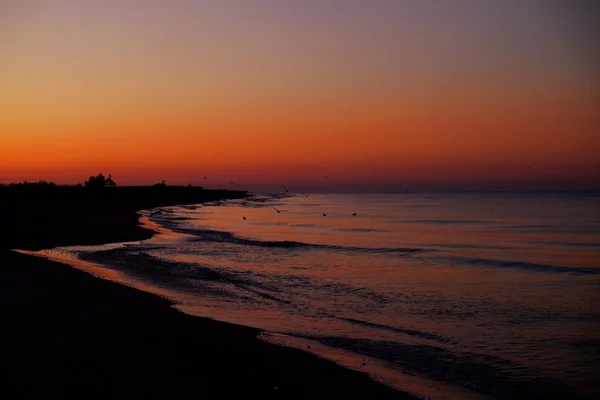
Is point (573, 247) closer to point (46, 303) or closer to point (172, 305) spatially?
point (172, 305)

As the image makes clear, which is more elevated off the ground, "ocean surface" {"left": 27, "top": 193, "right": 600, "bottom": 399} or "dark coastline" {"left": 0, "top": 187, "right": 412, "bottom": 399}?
"dark coastline" {"left": 0, "top": 187, "right": 412, "bottom": 399}

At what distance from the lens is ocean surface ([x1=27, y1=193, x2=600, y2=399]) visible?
8906mm

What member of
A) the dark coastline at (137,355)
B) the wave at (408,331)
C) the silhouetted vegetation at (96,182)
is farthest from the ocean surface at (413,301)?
the silhouetted vegetation at (96,182)

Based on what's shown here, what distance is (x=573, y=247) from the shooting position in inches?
1195

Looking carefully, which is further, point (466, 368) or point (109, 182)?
point (109, 182)

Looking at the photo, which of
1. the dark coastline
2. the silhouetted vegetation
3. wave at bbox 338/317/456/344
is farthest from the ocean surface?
the silhouetted vegetation

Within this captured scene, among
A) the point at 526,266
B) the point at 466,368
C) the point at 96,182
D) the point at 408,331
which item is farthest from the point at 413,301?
the point at 96,182

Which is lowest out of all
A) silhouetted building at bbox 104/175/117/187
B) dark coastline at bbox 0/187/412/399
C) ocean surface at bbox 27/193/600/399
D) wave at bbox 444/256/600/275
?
wave at bbox 444/256/600/275

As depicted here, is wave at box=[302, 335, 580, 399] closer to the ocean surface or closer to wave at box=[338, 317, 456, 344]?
the ocean surface

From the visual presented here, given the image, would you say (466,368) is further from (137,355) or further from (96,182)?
(96,182)

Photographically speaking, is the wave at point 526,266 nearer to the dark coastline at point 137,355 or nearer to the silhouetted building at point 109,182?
the dark coastline at point 137,355

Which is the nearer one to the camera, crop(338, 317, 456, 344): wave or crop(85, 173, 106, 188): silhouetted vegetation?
crop(338, 317, 456, 344): wave

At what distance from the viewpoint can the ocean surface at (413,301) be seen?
8906mm

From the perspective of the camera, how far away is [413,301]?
14.7m
